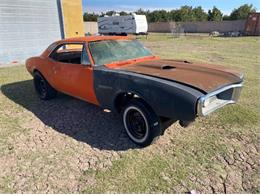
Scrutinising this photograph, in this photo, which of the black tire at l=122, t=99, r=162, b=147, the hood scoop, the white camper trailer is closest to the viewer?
the black tire at l=122, t=99, r=162, b=147

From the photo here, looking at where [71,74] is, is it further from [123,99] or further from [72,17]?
[72,17]

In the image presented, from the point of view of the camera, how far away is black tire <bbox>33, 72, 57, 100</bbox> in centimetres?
570

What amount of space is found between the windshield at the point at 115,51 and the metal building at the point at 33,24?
8929mm

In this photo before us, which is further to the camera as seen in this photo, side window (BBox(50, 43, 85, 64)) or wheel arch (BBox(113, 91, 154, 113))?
side window (BBox(50, 43, 85, 64))

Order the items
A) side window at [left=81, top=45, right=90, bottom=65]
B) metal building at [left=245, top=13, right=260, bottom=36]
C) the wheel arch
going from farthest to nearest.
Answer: metal building at [left=245, top=13, right=260, bottom=36], side window at [left=81, top=45, right=90, bottom=65], the wheel arch

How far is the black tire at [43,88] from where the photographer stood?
5.70 m

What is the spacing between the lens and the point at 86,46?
14.1 feet

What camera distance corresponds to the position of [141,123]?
3584 mm

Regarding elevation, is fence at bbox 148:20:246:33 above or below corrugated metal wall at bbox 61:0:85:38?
below

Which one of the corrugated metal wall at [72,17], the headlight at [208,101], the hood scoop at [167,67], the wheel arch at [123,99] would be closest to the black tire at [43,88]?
the wheel arch at [123,99]

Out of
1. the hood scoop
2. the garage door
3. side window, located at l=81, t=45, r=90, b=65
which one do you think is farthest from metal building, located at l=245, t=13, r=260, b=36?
side window, located at l=81, t=45, r=90, b=65

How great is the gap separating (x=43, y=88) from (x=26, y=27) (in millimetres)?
7758

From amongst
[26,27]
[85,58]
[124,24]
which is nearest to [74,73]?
[85,58]

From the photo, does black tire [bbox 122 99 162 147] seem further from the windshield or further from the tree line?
the tree line
